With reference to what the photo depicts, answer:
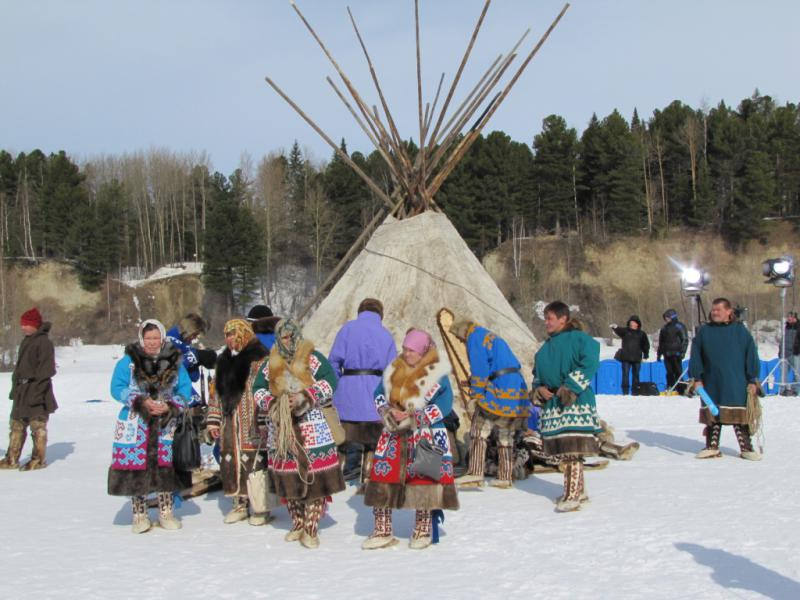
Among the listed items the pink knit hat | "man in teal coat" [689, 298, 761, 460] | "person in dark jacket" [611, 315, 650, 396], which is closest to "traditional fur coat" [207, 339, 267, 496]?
the pink knit hat

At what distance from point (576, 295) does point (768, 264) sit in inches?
968

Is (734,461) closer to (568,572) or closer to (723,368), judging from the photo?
(723,368)

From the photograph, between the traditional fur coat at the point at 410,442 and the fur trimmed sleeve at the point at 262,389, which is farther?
the fur trimmed sleeve at the point at 262,389

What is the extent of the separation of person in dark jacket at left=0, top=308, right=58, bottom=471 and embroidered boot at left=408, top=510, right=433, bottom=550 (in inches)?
162

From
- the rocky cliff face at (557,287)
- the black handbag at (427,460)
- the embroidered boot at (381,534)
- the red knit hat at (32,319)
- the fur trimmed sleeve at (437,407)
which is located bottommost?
the embroidered boot at (381,534)

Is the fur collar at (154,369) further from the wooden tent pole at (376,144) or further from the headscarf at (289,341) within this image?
the wooden tent pole at (376,144)

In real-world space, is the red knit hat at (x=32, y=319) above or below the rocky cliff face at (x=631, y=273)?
below

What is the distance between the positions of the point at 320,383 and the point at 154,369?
106 centimetres

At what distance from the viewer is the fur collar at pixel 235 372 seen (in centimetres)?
499

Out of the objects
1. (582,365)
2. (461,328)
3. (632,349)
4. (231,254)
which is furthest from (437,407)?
(231,254)

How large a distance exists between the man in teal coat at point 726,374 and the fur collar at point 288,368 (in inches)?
159

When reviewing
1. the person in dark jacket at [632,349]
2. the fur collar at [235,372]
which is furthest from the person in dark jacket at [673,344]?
the fur collar at [235,372]

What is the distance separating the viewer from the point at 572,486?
5148mm

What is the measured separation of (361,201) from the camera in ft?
131
